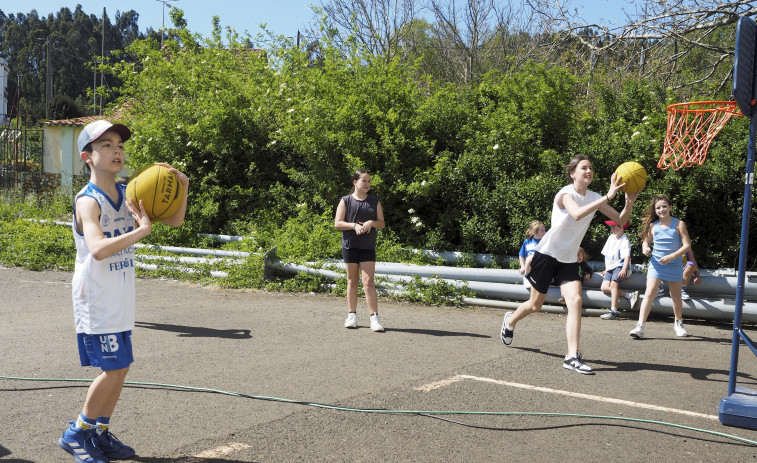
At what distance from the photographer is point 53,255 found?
1473 centimetres

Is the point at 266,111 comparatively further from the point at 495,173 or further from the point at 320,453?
the point at 320,453

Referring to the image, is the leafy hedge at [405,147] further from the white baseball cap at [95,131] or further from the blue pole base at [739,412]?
the white baseball cap at [95,131]

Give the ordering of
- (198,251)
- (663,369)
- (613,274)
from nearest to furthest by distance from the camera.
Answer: (663,369) < (613,274) < (198,251)

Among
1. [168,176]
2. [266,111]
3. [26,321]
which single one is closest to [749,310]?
[168,176]

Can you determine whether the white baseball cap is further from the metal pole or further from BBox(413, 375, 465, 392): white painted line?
the metal pole

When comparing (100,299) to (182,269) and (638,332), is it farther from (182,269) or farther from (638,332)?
(182,269)

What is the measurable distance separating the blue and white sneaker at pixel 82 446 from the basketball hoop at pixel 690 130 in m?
7.53

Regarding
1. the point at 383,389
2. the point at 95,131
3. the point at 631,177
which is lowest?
the point at 383,389

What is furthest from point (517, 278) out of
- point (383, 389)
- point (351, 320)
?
point (383, 389)

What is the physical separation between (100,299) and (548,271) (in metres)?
4.35

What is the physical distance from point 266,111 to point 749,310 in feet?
37.2

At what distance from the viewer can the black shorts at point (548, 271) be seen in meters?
6.72

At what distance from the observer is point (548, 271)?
6801 mm

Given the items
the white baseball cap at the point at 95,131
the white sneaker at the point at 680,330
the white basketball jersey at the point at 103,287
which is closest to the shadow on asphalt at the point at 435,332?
the white sneaker at the point at 680,330
